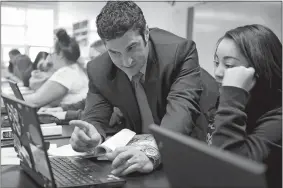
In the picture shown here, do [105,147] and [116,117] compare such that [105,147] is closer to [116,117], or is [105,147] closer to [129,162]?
[129,162]

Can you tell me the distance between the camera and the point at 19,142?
3.24 feet

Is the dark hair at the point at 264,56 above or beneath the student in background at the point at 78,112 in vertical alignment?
above

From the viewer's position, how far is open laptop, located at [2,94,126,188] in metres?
0.79

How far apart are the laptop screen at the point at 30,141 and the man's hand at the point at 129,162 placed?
193 millimetres

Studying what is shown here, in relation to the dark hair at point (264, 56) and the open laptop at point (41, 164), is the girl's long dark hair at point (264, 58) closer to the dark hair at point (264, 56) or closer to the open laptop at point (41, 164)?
the dark hair at point (264, 56)

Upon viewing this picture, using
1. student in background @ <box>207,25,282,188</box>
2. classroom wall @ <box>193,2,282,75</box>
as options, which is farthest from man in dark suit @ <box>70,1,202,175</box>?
classroom wall @ <box>193,2,282,75</box>

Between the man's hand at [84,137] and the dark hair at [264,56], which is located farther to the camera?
the man's hand at [84,137]

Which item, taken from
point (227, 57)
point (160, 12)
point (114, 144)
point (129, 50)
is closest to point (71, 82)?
point (129, 50)

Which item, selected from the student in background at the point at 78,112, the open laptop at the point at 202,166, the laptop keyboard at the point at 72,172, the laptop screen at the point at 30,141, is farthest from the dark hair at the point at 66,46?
the open laptop at the point at 202,166

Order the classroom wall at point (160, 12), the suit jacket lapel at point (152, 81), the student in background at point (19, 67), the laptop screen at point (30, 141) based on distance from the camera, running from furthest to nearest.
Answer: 1. the classroom wall at point (160, 12)
2. the student in background at point (19, 67)
3. the suit jacket lapel at point (152, 81)
4. the laptop screen at point (30, 141)

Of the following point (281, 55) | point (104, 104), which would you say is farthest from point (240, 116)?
point (104, 104)

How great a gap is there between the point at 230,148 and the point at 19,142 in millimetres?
525

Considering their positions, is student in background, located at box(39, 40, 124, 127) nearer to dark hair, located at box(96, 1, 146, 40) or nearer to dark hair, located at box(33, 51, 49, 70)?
dark hair, located at box(96, 1, 146, 40)

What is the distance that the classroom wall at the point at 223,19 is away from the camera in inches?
120
